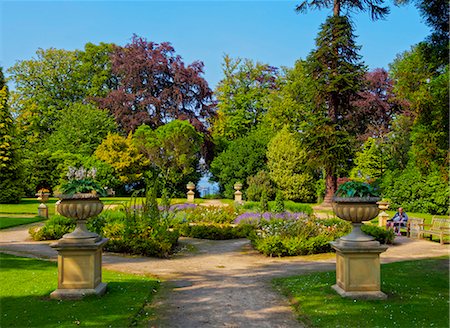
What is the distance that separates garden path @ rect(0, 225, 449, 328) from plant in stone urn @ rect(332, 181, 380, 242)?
1.57 metres

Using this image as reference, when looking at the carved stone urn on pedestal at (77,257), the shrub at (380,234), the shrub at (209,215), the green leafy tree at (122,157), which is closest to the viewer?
the carved stone urn on pedestal at (77,257)

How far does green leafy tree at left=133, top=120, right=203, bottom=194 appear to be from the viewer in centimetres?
2889

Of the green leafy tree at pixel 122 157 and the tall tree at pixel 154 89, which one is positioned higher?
the tall tree at pixel 154 89

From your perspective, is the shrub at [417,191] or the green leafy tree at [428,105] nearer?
the green leafy tree at [428,105]

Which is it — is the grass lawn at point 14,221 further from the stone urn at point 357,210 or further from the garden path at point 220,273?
the stone urn at point 357,210

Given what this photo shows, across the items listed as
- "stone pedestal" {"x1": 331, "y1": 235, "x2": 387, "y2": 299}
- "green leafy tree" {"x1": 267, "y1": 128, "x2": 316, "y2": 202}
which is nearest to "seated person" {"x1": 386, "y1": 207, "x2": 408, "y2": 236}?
"stone pedestal" {"x1": 331, "y1": 235, "x2": 387, "y2": 299}

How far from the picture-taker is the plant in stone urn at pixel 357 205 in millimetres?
6082

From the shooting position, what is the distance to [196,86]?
119 ft

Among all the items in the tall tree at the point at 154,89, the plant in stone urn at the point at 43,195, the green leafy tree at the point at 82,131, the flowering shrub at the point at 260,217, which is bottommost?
the flowering shrub at the point at 260,217

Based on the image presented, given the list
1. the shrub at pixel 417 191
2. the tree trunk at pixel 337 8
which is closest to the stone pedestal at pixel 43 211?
the tree trunk at pixel 337 8

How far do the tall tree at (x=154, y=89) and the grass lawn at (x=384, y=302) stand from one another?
27.4 m

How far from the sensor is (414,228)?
45.9ft

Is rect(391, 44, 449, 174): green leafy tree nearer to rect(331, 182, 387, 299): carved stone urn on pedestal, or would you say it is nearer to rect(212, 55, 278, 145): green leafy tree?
rect(331, 182, 387, 299): carved stone urn on pedestal

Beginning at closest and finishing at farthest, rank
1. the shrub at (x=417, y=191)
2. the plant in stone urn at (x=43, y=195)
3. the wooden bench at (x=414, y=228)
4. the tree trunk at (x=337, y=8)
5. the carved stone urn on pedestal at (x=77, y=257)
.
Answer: the carved stone urn on pedestal at (x=77, y=257), the wooden bench at (x=414, y=228), the plant in stone urn at (x=43, y=195), the shrub at (x=417, y=191), the tree trunk at (x=337, y=8)
